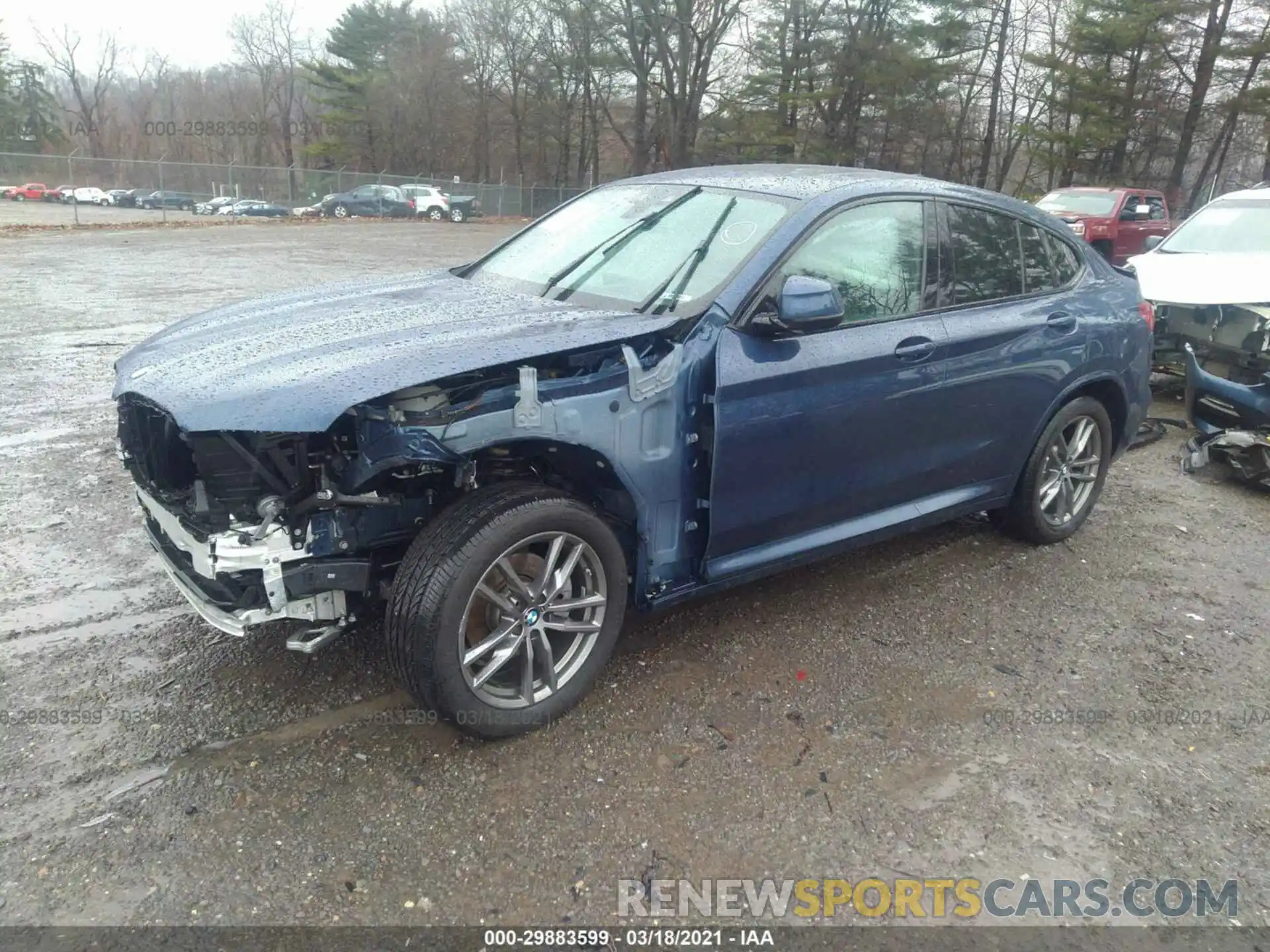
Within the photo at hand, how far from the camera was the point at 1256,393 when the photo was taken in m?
5.84

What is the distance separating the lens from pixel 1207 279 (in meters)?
7.48

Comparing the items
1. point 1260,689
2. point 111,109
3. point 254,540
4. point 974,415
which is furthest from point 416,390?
point 111,109

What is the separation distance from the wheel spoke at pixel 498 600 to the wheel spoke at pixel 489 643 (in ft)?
0.11

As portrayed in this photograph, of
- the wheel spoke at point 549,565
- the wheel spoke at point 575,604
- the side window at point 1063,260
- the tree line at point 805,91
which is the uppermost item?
the tree line at point 805,91

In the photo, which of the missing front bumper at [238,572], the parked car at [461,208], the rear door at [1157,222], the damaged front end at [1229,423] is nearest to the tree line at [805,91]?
the parked car at [461,208]

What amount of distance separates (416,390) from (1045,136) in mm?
37869

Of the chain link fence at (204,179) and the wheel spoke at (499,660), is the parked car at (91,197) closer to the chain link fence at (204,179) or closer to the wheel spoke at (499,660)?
the chain link fence at (204,179)

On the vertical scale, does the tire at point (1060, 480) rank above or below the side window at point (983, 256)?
below

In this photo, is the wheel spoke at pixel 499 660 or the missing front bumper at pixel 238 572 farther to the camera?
the wheel spoke at pixel 499 660

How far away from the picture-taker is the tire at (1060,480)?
175 inches

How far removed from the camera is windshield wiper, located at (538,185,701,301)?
3.76 metres

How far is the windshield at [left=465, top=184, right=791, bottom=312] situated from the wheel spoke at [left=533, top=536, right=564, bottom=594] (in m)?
0.94

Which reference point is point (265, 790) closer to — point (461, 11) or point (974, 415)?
point (974, 415)

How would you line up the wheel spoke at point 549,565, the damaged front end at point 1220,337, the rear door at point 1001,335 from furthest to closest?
the damaged front end at point 1220,337 → the rear door at point 1001,335 → the wheel spoke at point 549,565
